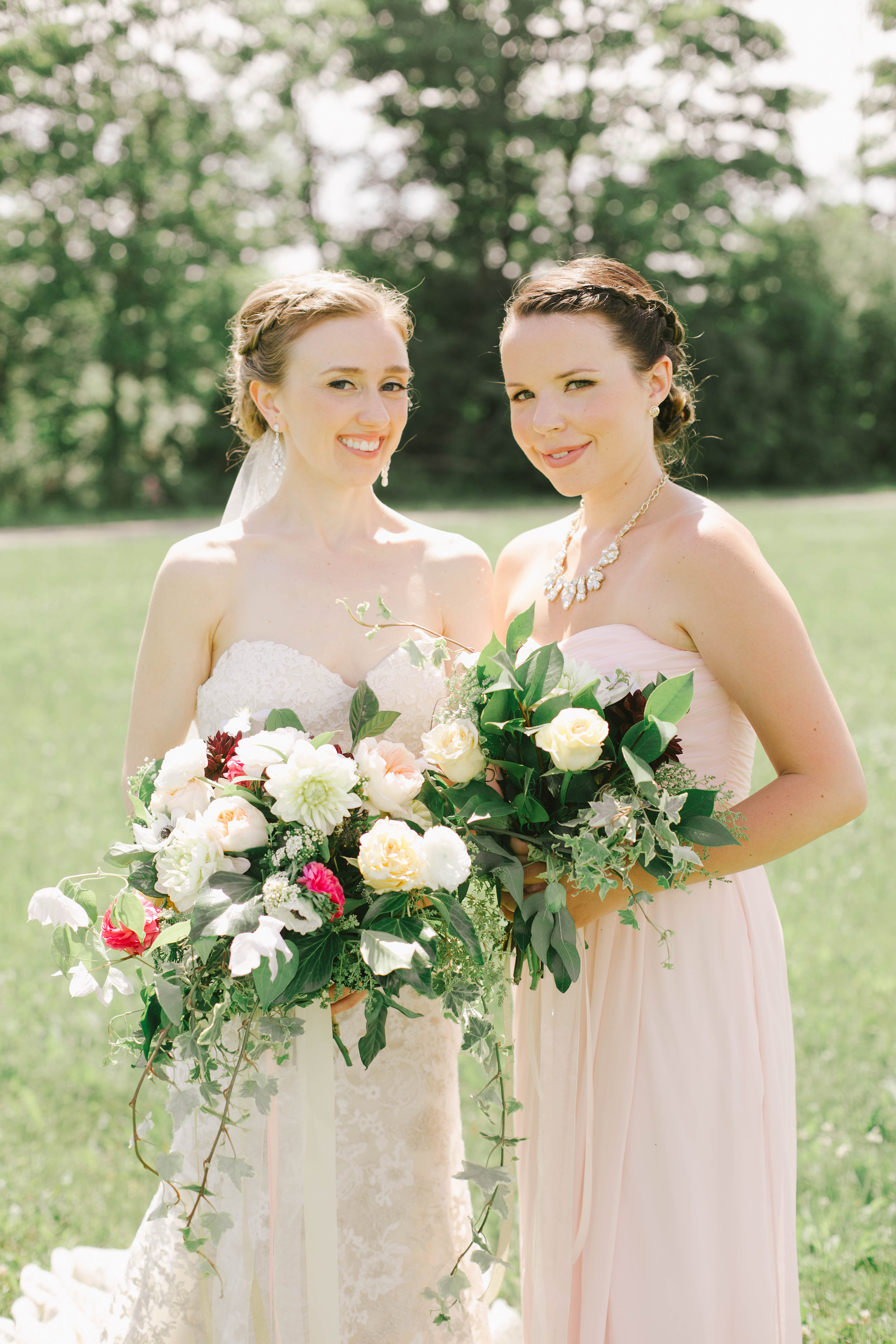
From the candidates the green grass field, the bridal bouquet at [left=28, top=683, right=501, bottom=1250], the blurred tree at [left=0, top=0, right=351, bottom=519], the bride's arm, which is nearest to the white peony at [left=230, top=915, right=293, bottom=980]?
the bridal bouquet at [left=28, top=683, right=501, bottom=1250]

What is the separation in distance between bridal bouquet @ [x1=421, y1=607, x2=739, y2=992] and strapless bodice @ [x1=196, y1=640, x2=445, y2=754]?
19.9 inches

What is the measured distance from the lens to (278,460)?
3451 millimetres

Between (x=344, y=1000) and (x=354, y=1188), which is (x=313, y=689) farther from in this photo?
(x=354, y=1188)

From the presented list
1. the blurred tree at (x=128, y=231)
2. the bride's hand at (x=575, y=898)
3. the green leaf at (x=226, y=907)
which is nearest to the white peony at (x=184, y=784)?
the green leaf at (x=226, y=907)

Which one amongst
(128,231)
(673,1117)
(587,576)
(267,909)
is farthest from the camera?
(128,231)

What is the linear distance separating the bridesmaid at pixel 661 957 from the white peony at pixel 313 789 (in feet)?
2.25

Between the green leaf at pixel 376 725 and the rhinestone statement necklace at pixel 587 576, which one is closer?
the green leaf at pixel 376 725

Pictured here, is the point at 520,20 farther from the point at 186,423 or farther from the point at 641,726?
the point at 641,726

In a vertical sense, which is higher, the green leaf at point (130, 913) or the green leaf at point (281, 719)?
the green leaf at point (281, 719)

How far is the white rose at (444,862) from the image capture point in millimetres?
2139

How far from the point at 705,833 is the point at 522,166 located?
116 ft

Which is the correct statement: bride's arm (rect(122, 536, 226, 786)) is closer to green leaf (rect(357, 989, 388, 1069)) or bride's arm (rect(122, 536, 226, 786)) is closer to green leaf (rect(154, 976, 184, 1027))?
green leaf (rect(154, 976, 184, 1027))

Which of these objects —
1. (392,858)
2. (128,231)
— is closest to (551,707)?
(392,858)

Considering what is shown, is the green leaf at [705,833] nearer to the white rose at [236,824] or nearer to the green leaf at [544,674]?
the green leaf at [544,674]
